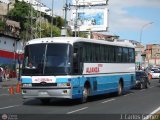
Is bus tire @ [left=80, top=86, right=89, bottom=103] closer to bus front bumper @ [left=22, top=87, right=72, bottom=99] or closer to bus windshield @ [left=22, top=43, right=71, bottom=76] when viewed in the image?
bus front bumper @ [left=22, top=87, right=72, bottom=99]

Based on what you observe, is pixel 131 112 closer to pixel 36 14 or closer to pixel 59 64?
pixel 59 64

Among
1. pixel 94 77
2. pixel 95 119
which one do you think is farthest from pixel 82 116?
pixel 94 77

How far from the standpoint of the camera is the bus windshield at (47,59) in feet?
66.1

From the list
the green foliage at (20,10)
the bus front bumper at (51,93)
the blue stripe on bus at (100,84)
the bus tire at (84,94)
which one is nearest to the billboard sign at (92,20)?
the green foliage at (20,10)

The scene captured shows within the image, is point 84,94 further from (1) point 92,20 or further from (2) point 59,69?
(1) point 92,20

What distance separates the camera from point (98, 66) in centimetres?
2378

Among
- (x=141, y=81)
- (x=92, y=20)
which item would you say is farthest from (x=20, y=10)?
(x=141, y=81)

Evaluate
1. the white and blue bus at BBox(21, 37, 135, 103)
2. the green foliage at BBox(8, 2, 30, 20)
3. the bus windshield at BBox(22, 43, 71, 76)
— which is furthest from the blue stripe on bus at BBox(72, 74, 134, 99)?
the green foliage at BBox(8, 2, 30, 20)

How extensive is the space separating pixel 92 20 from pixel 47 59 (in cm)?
5431

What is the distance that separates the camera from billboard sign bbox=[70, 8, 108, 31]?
7344 centimetres

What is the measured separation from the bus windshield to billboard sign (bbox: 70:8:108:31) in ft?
173

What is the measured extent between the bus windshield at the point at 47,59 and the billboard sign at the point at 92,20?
173 ft

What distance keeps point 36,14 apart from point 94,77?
5641cm

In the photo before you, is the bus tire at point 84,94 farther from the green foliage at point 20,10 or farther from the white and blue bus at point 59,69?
the green foliage at point 20,10
